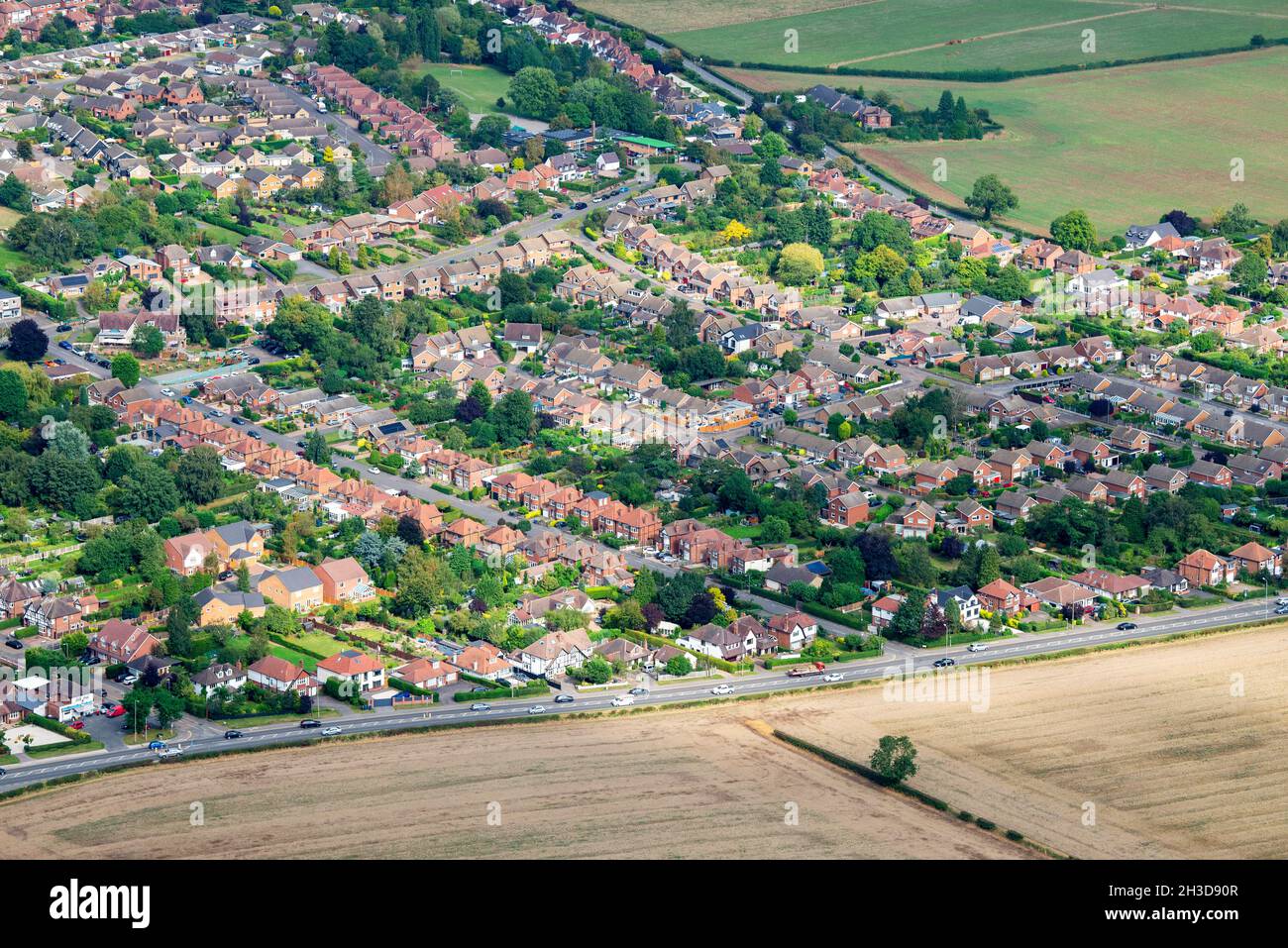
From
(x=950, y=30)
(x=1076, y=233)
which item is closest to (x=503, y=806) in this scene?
(x=1076, y=233)

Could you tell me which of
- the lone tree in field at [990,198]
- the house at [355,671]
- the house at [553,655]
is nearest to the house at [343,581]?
the house at [355,671]

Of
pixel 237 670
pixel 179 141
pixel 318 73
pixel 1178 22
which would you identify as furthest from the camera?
pixel 1178 22

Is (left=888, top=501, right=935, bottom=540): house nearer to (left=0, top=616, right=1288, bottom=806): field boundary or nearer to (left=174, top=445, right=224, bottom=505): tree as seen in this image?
(left=0, top=616, right=1288, bottom=806): field boundary

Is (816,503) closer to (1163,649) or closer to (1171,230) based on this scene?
(1163,649)

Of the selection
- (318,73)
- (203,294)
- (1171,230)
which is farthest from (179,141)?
(1171,230)

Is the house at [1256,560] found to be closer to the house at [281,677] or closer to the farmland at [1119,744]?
the farmland at [1119,744]

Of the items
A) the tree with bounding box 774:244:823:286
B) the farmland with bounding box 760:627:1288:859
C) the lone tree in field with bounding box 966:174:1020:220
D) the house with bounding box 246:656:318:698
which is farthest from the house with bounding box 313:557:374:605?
the lone tree in field with bounding box 966:174:1020:220

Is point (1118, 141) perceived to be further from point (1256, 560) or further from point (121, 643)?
point (121, 643)
